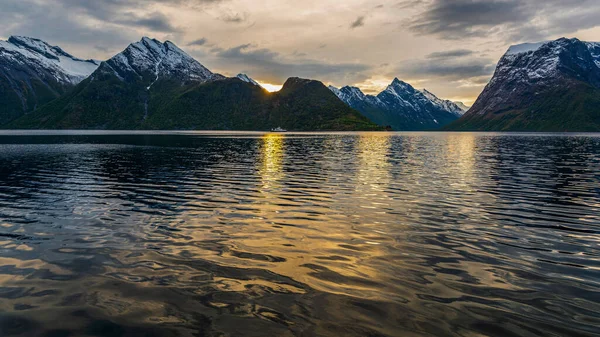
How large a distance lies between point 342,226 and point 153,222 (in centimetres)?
1258

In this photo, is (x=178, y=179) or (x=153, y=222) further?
(x=178, y=179)

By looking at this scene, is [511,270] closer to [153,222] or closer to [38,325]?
[38,325]

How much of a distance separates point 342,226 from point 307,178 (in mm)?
23673

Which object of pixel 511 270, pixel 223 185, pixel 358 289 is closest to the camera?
pixel 358 289

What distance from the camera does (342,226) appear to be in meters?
23.0

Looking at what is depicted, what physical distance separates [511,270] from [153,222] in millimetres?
20802

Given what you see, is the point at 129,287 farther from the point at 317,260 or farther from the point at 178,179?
the point at 178,179

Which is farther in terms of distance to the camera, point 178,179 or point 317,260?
point 178,179

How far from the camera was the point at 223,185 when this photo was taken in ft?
134

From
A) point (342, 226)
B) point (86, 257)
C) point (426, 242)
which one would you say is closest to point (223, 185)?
point (342, 226)

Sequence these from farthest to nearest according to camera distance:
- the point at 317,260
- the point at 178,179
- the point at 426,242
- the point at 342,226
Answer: the point at 178,179, the point at 342,226, the point at 426,242, the point at 317,260

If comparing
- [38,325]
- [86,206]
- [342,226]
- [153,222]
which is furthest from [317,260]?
[86,206]

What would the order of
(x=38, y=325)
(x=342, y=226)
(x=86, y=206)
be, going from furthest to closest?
(x=86, y=206), (x=342, y=226), (x=38, y=325)

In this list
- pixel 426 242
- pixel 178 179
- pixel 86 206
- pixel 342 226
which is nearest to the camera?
pixel 426 242
